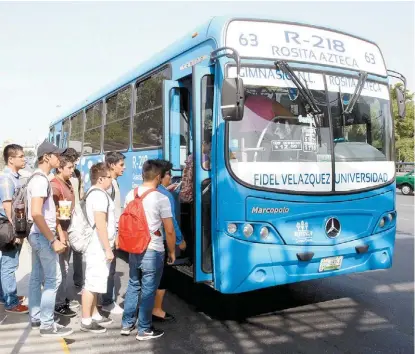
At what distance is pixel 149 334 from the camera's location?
4.50 m

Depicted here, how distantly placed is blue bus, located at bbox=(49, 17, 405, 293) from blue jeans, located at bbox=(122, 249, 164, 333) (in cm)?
46

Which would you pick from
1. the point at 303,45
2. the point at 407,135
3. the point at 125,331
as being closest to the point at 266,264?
the point at 125,331

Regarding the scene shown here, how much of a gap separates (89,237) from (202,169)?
1351 millimetres

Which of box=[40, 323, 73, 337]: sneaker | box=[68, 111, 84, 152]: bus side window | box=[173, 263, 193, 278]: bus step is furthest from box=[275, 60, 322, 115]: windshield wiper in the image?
box=[68, 111, 84, 152]: bus side window

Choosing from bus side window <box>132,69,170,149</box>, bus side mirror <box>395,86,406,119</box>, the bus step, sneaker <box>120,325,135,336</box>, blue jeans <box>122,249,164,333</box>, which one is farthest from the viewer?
bus side window <box>132,69,170,149</box>

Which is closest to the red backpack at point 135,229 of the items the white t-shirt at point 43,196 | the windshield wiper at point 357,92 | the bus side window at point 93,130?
the white t-shirt at point 43,196

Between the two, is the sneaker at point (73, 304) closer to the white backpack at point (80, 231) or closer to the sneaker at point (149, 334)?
the white backpack at point (80, 231)

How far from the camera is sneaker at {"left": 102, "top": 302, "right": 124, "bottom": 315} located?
17.5 ft

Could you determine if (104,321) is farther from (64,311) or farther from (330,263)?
(330,263)

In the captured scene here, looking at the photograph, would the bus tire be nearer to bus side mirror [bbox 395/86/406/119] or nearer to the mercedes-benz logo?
bus side mirror [bbox 395/86/406/119]

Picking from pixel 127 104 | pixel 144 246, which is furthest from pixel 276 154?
pixel 127 104

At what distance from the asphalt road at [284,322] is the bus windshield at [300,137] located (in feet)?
4.80

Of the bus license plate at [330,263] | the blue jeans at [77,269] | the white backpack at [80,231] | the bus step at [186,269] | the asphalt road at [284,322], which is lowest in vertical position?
the asphalt road at [284,322]

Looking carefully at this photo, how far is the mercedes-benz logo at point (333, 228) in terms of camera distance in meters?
4.89
